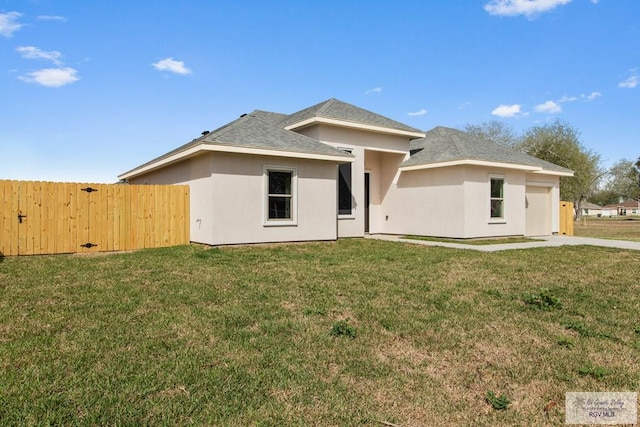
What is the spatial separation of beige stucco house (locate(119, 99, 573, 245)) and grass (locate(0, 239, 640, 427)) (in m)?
4.19

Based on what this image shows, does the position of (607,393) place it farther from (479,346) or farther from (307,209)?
(307,209)

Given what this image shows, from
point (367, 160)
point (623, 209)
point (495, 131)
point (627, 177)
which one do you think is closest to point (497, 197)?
point (367, 160)

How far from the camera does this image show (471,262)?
9.05m

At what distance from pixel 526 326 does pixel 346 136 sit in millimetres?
10832

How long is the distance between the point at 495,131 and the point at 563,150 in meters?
9.15

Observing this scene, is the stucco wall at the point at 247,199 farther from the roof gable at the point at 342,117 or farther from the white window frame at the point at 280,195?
the roof gable at the point at 342,117

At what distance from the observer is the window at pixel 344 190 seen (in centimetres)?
1419

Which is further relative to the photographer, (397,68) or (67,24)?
(397,68)

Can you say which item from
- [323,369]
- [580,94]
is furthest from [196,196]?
[580,94]

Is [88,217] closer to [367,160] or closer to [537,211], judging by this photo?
[367,160]

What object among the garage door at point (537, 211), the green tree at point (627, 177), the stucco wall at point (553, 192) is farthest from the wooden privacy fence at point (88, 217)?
the green tree at point (627, 177)

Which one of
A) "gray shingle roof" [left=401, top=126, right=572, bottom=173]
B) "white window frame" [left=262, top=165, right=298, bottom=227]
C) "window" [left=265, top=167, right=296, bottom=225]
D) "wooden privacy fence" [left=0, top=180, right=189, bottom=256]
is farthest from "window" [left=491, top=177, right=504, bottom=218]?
"wooden privacy fence" [left=0, top=180, right=189, bottom=256]

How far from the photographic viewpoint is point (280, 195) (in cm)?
1209

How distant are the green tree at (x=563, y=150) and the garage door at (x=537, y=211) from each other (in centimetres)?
2173
